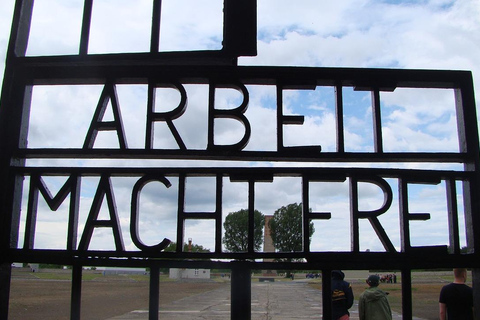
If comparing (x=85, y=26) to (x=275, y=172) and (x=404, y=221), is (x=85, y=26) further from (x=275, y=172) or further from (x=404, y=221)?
(x=404, y=221)

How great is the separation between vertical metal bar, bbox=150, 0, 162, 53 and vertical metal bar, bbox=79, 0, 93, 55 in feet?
1.99

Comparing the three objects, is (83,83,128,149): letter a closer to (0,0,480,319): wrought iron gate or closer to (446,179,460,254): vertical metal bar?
(0,0,480,319): wrought iron gate

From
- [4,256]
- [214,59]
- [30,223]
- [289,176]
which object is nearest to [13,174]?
[30,223]

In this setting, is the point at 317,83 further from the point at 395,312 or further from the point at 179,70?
the point at 395,312

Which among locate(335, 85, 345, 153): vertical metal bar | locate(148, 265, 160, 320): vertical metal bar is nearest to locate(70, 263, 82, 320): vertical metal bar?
locate(148, 265, 160, 320): vertical metal bar

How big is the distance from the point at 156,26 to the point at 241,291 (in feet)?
8.27

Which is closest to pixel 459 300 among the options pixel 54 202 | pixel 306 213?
pixel 306 213

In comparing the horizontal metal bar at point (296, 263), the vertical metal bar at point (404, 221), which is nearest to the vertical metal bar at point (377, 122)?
the vertical metal bar at point (404, 221)

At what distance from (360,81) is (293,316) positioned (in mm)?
15959

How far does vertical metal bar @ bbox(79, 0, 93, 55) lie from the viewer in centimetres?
409

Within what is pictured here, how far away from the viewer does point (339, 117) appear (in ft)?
12.7

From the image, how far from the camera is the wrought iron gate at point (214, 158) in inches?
143

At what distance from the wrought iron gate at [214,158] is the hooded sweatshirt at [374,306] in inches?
123

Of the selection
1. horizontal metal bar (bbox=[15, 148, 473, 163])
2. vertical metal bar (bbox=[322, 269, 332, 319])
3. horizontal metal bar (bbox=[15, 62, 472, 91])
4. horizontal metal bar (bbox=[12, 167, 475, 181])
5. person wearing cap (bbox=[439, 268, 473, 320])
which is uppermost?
horizontal metal bar (bbox=[15, 62, 472, 91])
